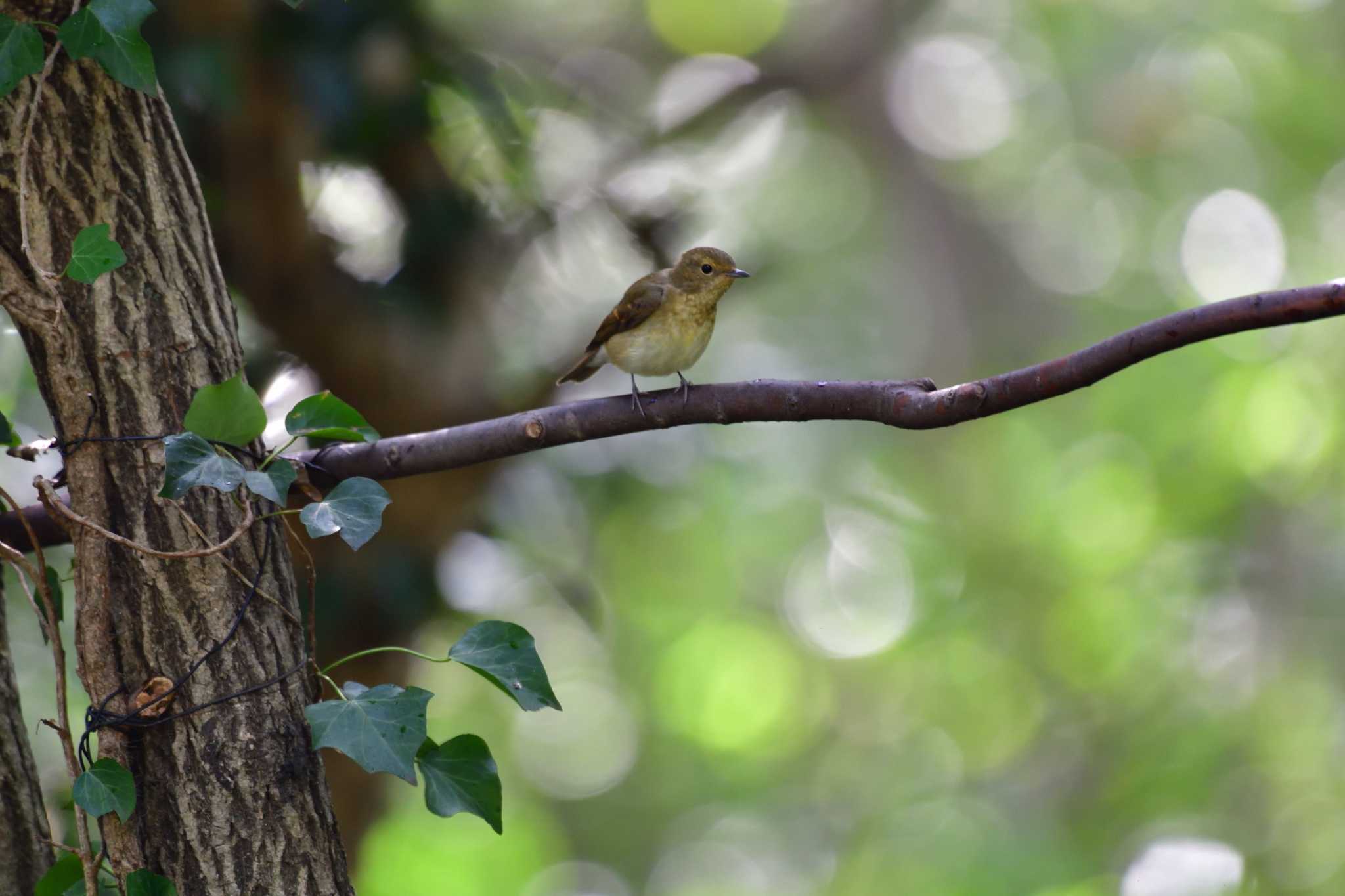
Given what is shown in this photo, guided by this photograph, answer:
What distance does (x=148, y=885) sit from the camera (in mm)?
1762

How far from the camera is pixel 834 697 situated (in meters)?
15.6

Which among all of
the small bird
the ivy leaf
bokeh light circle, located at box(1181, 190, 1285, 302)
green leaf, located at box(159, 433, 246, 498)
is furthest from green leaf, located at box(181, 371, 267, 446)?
bokeh light circle, located at box(1181, 190, 1285, 302)

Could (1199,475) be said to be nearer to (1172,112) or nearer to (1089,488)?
(1089,488)

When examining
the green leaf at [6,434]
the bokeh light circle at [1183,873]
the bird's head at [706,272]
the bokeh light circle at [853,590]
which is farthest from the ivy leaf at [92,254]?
the bokeh light circle at [853,590]

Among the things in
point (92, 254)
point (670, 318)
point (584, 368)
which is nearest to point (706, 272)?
point (670, 318)

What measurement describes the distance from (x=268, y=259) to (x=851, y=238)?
11.7 m

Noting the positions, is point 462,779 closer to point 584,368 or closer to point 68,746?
point 68,746

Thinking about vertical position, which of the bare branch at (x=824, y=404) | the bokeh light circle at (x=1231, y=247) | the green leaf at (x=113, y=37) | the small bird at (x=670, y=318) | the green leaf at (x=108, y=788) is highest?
the bokeh light circle at (x=1231, y=247)

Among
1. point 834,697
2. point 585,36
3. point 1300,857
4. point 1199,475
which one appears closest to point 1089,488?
point 1199,475

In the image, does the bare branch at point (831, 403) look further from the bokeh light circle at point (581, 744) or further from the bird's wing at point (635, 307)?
the bokeh light circle at point (581, 744)

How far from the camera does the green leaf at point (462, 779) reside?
1.78 m

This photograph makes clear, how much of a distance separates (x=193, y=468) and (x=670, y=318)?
5.89 ft

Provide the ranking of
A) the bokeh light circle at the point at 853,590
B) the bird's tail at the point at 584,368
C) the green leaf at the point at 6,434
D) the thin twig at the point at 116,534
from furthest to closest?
the bokeh light circle at the point at 853,590, the bird's tail at the point at 584,368, the green leaf at the point at 6,434, the thin twig at the point at 116,534

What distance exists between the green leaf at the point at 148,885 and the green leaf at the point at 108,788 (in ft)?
0.29
